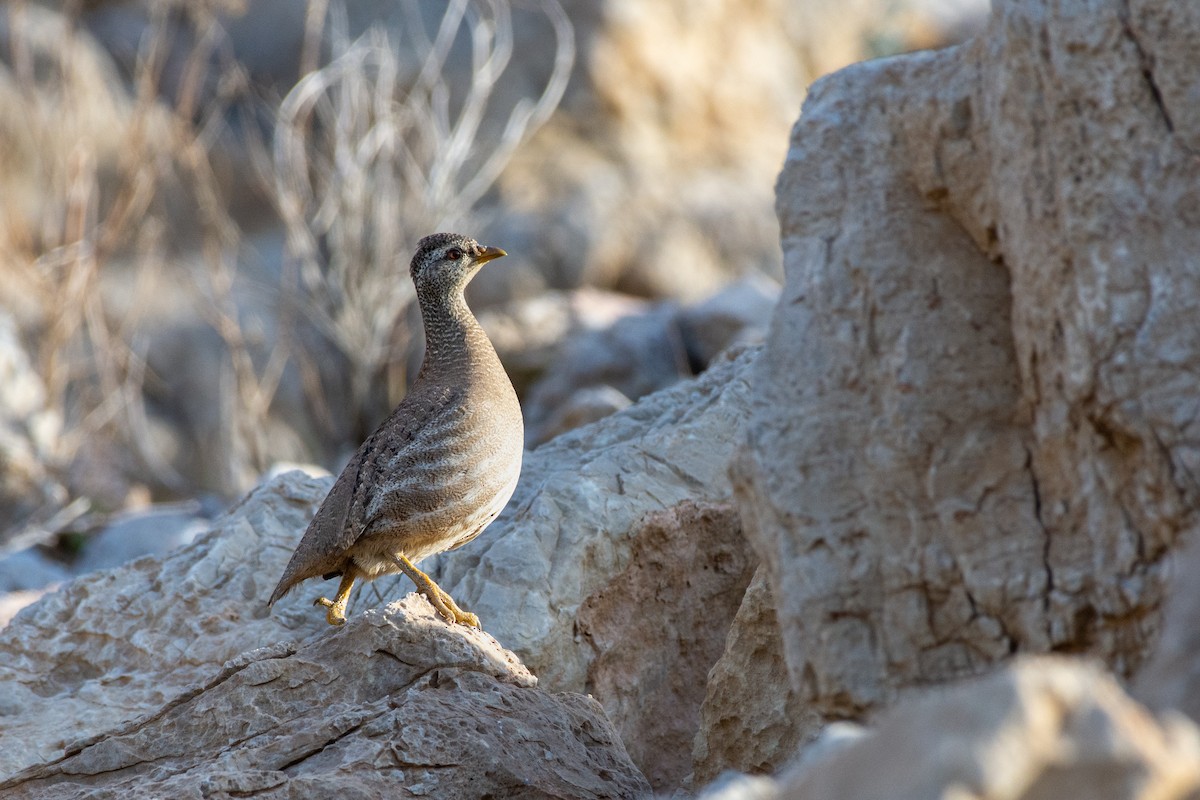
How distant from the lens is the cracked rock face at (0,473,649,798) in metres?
4.06

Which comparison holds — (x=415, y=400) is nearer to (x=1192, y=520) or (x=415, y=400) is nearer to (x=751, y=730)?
(x=751, y=730)

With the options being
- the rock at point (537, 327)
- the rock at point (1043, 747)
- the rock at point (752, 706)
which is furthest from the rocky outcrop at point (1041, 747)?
the rock at point (537, 327)

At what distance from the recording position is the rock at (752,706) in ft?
15.5

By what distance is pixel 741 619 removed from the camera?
189 inches

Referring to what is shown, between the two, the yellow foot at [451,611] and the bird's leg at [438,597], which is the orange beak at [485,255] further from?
the yellow foot at [451,611]

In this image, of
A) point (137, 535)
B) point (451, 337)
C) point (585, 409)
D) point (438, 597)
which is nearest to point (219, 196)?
point (137, 535)

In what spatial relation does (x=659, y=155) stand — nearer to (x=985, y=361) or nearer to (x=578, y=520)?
(x=578, y=520)

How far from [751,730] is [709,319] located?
29.3ft

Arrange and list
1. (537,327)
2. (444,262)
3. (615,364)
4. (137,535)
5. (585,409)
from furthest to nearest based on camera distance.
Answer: (537,327), (615,364), (137,535), (585,409), (444,262)

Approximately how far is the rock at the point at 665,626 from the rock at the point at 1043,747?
139 inches

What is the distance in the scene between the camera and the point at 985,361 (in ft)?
10.5

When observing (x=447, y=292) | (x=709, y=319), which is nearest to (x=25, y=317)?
(x=709, y=319)

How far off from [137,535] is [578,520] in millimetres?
6306

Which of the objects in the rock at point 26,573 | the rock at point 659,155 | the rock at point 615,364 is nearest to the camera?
the rock at point 26,573
